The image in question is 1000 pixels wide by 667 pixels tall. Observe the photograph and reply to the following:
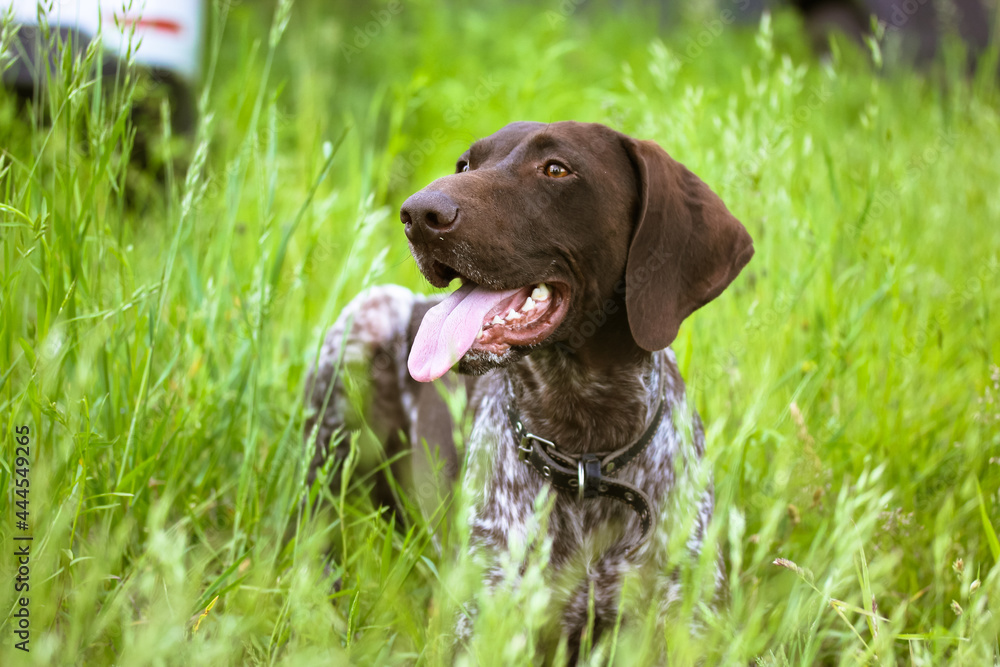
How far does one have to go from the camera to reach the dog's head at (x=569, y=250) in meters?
2.19

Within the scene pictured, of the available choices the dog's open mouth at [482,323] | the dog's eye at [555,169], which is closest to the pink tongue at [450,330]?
the dog's open mouth at [482,323]

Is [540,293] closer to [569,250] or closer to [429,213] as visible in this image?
[569,250]

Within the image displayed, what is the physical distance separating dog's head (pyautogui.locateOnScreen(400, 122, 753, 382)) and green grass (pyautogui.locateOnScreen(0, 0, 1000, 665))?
0.26 metres

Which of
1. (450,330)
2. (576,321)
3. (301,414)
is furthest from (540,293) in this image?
(301,414)

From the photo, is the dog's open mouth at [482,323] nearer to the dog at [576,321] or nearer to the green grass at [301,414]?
the dog at [576,321]

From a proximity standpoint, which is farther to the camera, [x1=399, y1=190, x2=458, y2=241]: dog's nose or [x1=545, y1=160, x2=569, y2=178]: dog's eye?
[x1=545, y1=160, x2=569, y2=178]: dog's eye

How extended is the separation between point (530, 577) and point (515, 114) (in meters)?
3.04

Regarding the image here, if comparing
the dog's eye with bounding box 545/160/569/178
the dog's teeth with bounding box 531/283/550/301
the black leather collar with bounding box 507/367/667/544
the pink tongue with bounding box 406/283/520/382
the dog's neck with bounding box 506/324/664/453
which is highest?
the dog's eye with bounding box 545/160/569/178

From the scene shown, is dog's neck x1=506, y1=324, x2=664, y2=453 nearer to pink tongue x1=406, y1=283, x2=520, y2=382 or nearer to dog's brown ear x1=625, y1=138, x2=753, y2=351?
dog's brown ear x1=625, y1=138, x2=753, y2=351

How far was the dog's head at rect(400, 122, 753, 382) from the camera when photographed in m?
2.19

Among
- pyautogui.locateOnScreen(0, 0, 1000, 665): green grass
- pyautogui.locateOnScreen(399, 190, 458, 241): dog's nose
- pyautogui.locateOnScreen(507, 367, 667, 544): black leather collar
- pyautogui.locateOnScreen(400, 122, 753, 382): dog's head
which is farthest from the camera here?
pyautogui.locateOnScreen(507, 367, 667, 544): black leather collar

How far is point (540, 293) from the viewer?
2352 mm

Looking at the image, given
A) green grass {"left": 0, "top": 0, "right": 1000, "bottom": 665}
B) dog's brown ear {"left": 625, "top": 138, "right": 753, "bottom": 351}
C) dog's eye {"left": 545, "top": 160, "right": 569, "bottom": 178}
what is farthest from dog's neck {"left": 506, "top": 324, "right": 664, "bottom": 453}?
dog's eye {"left": 545, "top": 160, "right": 569, "bottom": 178}

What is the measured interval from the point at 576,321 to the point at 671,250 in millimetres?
346
